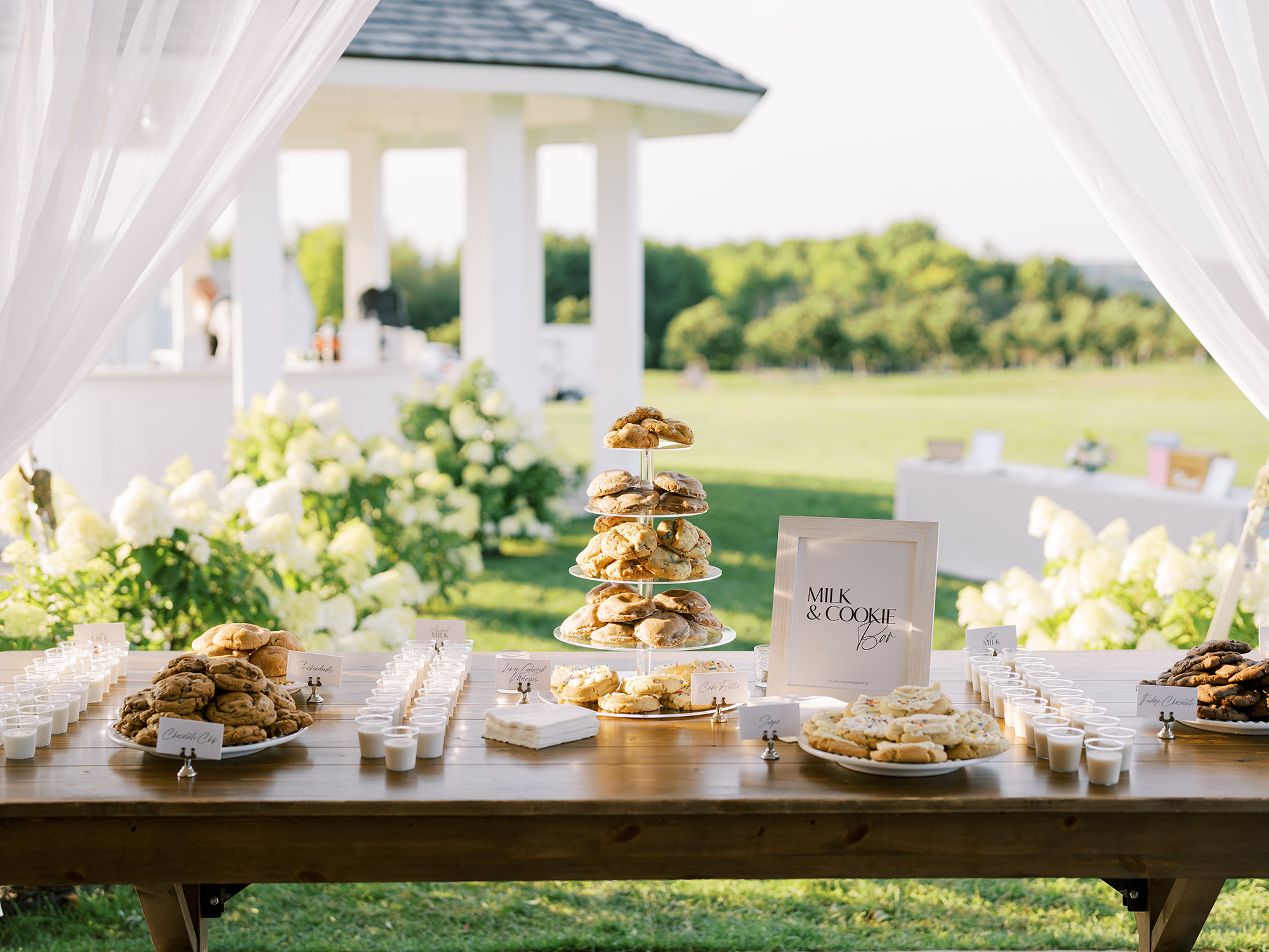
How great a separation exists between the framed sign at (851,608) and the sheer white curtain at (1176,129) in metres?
0.76

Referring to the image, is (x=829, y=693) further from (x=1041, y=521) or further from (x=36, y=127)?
(x=1041, y=521)

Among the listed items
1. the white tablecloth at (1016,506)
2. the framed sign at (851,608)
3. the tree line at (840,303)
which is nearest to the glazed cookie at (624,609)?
the framed sign at (851,608)

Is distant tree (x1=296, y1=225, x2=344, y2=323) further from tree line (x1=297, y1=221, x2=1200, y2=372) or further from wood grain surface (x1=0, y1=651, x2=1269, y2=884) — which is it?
wood grain surface (x1=0, y1=651, x2=1269, y2=884)

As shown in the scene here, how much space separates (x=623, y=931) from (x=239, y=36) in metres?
2.27

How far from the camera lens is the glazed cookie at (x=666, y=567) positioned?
7.00 feet

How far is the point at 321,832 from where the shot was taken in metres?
1.73

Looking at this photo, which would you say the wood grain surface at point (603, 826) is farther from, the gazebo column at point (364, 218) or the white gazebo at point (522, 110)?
the gazebo column at point (364, 218)

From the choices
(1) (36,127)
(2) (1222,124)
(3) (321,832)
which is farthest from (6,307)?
(2) (1222,124)

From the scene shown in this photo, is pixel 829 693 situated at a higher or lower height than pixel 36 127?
lower

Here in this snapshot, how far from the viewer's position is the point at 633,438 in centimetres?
220

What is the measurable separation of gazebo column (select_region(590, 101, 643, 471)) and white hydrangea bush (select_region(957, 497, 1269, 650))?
14.5ft

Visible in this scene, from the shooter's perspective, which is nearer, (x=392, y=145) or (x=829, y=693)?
(x=829, y=693)

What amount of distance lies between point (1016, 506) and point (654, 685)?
4.96 m

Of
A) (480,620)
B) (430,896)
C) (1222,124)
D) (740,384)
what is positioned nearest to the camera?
(1222,124)
